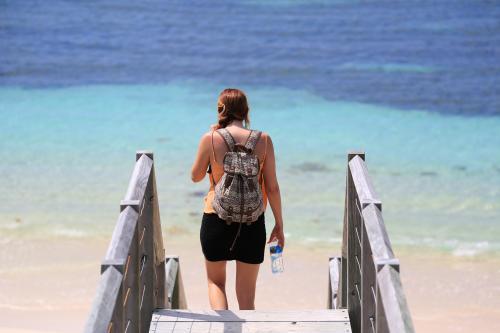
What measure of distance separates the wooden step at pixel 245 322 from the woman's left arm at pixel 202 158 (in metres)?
0.68

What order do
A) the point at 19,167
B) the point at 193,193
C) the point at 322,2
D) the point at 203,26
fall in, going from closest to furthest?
1. the point at 193,193
2. the point at 19,167
3. the point at 203,26
4. the point at 322,2

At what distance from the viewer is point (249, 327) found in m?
5.12

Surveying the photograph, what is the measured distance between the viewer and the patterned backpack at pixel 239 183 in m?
5.11

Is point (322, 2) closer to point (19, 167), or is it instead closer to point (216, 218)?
point (19, 167)

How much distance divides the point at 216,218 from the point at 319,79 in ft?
47.2

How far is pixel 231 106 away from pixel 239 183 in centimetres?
38

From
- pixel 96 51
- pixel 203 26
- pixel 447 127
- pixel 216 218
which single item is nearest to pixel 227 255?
pixel 216 218

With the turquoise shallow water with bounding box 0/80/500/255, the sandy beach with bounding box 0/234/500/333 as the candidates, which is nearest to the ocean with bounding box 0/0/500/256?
the turquoise shallow water with bounding box 0/80/500/255

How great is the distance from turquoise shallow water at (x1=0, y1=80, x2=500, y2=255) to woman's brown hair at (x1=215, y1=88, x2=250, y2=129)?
612 cm

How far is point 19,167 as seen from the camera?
14.4 meters

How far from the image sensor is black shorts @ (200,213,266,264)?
5301 mm

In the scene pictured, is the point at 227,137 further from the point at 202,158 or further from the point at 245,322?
the point at 245,322

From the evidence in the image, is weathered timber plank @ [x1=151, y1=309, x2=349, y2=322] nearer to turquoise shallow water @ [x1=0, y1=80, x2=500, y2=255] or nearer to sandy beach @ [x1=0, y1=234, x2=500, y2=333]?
sandy beach @ [x1=0, y1=234, x2=500, y2=333]

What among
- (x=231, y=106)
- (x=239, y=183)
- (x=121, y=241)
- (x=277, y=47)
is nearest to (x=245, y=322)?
(x=239, y=183)
